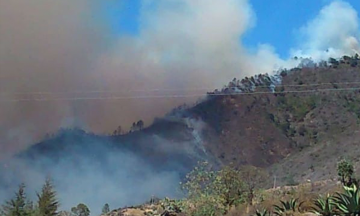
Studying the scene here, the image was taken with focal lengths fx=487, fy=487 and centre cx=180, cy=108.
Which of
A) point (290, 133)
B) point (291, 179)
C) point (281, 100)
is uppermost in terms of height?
point (281, 100)

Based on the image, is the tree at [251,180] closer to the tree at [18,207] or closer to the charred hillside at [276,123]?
the tree at [18,207]

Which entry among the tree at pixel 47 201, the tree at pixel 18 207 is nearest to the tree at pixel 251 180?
the tree at pixel 47 201

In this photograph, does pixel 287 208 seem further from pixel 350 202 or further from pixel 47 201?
pixel 47 201

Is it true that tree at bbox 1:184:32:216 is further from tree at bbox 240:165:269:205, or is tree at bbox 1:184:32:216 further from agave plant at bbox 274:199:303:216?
agave plant at bbox 274:199:303:216

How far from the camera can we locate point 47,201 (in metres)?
46.6

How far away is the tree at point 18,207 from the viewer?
148 ft

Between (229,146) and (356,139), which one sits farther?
(229,146)

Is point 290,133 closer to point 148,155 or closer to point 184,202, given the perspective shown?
point 148,155

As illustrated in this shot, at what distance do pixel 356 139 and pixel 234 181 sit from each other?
4897 centimetres

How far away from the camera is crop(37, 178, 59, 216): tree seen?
4588cm

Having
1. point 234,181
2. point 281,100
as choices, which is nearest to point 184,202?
point 234,181

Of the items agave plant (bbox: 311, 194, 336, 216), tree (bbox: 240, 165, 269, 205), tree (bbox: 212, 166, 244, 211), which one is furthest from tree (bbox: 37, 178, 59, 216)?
agave plant (bbox: 311, 194, 336, 216)

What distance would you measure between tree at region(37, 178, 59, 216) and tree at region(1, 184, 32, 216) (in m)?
1.19

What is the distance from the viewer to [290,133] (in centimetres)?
13325
